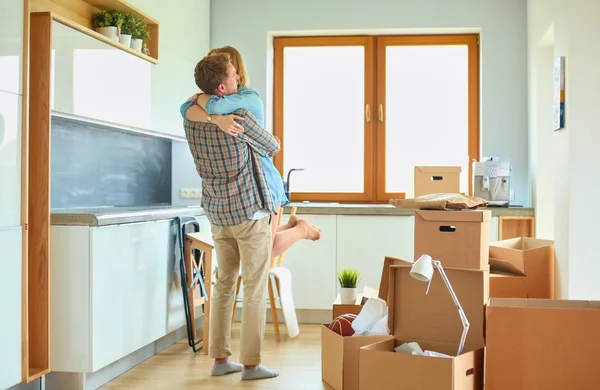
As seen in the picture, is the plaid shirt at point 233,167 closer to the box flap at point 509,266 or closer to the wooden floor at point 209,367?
the wooden floor at point 209,367

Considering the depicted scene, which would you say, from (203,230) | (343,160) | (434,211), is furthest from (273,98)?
(434,211)

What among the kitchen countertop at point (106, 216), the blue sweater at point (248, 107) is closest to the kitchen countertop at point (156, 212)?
the kitchen countertop at point (106, 216)

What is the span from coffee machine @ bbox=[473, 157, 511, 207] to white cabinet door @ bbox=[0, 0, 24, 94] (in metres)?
3.10

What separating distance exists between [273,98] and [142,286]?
8.12 ft

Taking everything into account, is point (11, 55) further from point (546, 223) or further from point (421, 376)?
point (546, 223)

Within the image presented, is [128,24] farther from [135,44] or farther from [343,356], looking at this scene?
[343,356]

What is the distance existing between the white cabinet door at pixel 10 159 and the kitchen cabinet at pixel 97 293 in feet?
1.02

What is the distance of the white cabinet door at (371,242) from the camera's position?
5.18 m

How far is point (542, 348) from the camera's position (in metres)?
2.61

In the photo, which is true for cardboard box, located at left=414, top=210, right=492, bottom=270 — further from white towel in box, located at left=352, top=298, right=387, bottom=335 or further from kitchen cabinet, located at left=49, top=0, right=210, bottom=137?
kitchen cabinet, located at left=49, top=0, right=210, bottom=137

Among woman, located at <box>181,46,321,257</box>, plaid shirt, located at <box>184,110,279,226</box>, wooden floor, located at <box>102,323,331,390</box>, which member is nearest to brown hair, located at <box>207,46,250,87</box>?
woman, located at <box>181,46,321,257</box>

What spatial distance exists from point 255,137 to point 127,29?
3.87ft

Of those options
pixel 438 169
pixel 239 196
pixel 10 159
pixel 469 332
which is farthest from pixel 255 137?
pixel 438 169

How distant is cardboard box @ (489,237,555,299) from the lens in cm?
369
